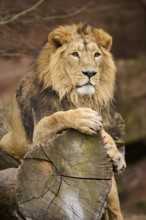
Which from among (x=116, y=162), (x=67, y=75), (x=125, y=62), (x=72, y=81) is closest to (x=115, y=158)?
(x=116, y=162)

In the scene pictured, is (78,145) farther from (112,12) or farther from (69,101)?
(112,12)

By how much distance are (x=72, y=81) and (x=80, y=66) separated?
0.17m

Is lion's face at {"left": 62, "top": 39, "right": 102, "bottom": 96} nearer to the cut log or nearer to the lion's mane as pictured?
the lion's mane

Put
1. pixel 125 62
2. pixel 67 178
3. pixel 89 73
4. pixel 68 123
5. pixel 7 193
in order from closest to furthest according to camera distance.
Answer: pixel 67 178
pixel 68 123
pixel 7 193
pixel 89 73
pixel 125 62

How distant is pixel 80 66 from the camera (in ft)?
24.1

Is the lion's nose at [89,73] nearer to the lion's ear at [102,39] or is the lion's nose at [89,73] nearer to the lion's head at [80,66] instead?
the lion's head at [80,66]

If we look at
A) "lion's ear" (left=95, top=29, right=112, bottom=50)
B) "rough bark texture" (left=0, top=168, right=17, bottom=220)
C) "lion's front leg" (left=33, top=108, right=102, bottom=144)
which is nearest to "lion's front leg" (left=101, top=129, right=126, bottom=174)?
"lion's front leg" (left=33, top=108, right=102, bottom=144)

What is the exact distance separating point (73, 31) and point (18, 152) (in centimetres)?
138

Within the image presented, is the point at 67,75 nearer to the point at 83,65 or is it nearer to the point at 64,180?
the point at 83,65

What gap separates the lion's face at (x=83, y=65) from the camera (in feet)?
24.0

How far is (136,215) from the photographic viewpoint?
11.8 m

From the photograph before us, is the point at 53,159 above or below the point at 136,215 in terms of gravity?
above

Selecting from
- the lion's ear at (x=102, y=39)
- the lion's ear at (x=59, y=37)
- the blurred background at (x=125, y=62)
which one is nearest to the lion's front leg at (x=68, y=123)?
the lion's ear at (x=59, y=37)

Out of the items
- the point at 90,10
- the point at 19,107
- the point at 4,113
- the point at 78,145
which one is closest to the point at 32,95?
the point at 19,107
